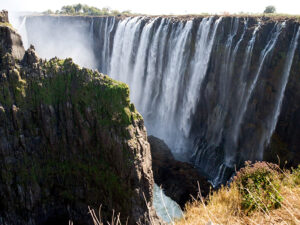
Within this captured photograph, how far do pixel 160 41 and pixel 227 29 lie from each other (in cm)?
829

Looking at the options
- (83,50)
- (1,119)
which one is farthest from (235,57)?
(83,50)

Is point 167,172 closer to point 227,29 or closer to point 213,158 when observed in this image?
point 213,158

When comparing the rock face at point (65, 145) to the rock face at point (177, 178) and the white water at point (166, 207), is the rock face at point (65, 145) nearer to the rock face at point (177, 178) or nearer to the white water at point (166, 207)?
the white water at point (166, 207)

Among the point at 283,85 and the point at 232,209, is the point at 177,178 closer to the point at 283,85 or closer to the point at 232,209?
the point at 283,85

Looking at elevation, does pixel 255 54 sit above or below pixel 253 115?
above

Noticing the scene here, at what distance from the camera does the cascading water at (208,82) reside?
62.8 ft

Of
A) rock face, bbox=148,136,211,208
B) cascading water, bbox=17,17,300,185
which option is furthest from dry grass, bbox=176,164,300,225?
cascading water, bbox=17,17,300,185

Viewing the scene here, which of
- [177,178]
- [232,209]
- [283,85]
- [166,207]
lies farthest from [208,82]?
[232,209]

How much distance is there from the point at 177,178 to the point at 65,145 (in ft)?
30.2

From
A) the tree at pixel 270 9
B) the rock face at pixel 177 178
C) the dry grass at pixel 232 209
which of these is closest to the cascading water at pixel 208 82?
the rock face at pixel 177 178

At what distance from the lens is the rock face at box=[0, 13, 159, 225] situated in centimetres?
1499

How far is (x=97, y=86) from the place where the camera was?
15.9 metres

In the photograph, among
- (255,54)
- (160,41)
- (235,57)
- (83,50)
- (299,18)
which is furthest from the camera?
(83,50)

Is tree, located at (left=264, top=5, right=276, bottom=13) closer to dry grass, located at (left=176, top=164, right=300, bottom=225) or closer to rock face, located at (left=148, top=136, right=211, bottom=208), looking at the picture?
rock face, located at (left=148, top=136, right=211, bottom=208)
